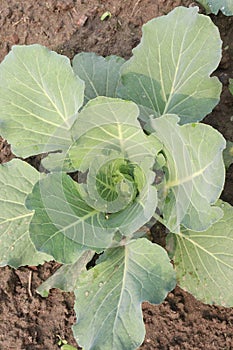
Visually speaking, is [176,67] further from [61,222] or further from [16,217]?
[16,217]

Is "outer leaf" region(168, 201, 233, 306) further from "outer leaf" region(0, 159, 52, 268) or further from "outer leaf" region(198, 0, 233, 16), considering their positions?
"outer leaf" region(198, 0, 233, 16)

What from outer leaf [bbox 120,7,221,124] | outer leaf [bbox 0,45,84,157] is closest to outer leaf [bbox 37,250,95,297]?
outer leaf [bbox 0,45,84,157]

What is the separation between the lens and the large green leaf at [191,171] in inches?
67.4

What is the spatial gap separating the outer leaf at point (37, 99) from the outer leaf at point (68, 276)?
49 cm

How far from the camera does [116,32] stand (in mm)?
2688

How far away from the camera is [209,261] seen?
2.12 metres

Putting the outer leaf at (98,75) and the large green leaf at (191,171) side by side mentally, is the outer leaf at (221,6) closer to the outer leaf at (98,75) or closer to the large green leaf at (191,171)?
the outer leaf at (98,75)

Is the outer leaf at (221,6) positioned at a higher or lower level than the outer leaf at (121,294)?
higher

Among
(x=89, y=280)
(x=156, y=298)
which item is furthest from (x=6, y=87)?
(x=156, y=298)

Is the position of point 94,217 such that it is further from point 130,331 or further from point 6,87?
point 6,87

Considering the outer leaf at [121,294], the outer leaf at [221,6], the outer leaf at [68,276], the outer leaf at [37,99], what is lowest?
the outer leaf at [68,276]

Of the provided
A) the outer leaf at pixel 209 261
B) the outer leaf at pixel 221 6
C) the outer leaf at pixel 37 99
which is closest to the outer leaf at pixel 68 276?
the outer leaf at pixel 209 261

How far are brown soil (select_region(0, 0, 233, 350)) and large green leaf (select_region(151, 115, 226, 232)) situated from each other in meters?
0.56

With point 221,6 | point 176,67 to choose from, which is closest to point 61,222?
point 176,67
